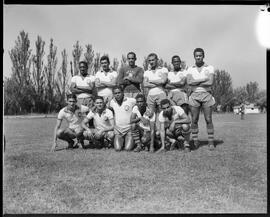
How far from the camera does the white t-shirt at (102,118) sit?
6.28 meters

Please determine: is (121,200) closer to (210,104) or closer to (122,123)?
(122,123)

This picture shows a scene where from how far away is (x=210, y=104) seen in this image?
6.20 metres

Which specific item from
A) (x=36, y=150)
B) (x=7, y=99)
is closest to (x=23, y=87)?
(x=7, y=99)

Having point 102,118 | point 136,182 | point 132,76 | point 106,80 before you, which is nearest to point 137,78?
point 132,76


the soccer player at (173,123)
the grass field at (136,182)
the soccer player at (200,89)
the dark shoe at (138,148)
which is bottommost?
the grass field at (136,182)

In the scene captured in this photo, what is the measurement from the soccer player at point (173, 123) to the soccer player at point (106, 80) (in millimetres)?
1169

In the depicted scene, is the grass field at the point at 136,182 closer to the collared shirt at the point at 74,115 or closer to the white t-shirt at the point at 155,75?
the collared shirt at the point at 74,115

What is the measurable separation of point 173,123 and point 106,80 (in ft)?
5.12

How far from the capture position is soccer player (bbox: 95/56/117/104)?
6.43 meters

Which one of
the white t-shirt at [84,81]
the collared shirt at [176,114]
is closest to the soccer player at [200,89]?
the collared shirt at [176,114]

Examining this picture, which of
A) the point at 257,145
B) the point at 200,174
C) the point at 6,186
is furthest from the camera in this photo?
the point at 257,145

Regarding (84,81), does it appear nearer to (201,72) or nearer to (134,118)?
(134,118)

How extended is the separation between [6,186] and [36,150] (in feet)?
7.14

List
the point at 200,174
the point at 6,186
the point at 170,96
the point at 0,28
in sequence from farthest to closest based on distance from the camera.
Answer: the point at 170,96, the point at 200,174, the point at 6,186, the point at 0,28
